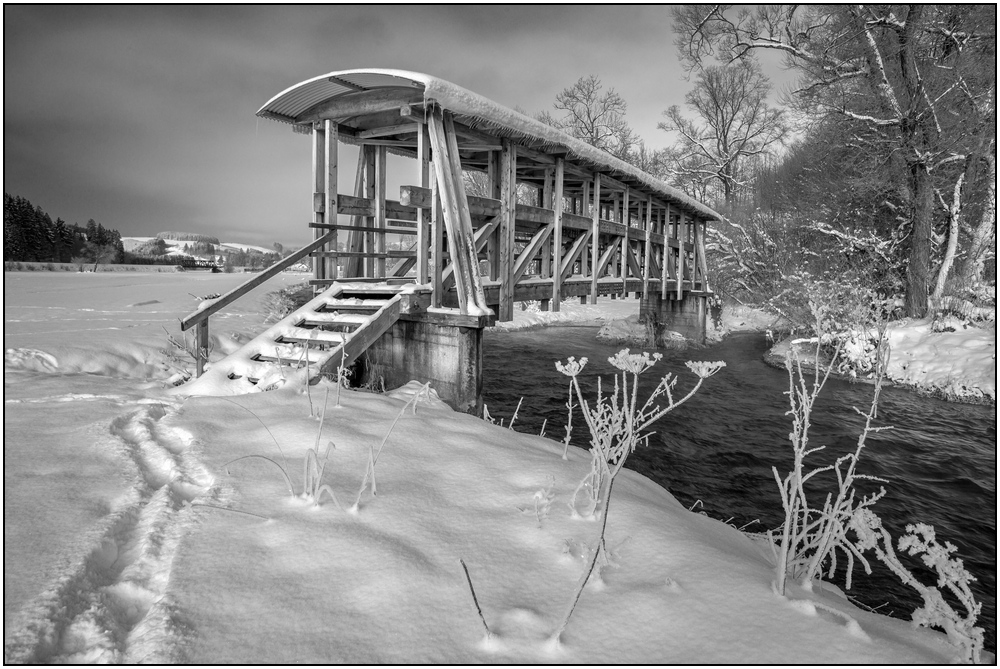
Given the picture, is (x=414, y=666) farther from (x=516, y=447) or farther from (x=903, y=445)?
(x=903, y=445)

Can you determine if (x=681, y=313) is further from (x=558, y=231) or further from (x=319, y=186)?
(x=319, y=186)

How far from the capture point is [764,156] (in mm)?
23031

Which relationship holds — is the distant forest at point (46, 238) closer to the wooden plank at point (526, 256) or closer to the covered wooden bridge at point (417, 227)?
the covered wooden bridge at point (417, 227)

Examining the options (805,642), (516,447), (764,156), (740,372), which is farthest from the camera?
(764,156)

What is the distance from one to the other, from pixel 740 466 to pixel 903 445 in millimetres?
2308

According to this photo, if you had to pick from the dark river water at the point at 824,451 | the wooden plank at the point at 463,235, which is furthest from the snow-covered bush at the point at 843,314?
the wooden plank at the point at 463,235

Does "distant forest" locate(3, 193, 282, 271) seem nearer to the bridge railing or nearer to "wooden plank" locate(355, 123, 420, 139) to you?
"wooden plank" locate(355, 123, 420, 139)

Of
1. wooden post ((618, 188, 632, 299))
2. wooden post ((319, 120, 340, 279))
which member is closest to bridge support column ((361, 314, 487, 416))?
wooden post ((319, 120, 340, 279))

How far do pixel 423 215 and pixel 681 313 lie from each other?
36.6ft

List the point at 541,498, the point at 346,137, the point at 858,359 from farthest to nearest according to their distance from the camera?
the point at 858,359 → the point at 346,137 → the point at 541,498

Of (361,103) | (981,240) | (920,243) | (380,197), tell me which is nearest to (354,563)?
(361,103)

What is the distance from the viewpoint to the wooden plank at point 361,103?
6125mm

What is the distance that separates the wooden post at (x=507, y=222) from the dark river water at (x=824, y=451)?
1499mm

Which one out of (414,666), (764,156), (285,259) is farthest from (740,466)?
(764,156)
